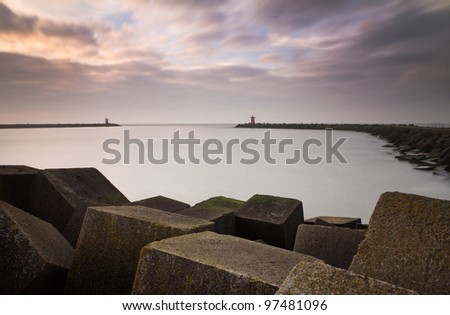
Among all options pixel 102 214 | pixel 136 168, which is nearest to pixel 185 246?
pixel 102 214

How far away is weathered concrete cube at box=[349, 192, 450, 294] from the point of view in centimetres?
171

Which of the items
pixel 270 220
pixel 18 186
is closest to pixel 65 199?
pixel 18 186

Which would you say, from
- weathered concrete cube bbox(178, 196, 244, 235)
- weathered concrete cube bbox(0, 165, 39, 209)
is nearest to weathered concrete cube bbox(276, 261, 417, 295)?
weathered concrete cube bbox(178, 196, 244, 235)

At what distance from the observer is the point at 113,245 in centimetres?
227

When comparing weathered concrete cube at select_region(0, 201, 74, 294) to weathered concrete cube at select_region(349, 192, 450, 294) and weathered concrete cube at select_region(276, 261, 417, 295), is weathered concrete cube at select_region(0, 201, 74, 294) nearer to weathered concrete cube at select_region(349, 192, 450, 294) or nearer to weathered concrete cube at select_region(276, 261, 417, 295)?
weathered concrete cube at select_region(276, 261, 417, 295)

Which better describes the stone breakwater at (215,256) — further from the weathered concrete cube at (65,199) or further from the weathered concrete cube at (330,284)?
the weathered concrete cube at (65,199)

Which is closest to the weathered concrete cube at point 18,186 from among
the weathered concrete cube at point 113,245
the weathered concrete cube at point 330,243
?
→ the weathered concrete cube at point 113,245

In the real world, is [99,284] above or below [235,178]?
above

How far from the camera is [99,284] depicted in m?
2.28

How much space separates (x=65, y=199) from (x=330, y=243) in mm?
2638

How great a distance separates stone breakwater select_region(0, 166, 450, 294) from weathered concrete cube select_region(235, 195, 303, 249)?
3.01ft

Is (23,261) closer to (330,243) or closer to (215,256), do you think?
(215,256)
